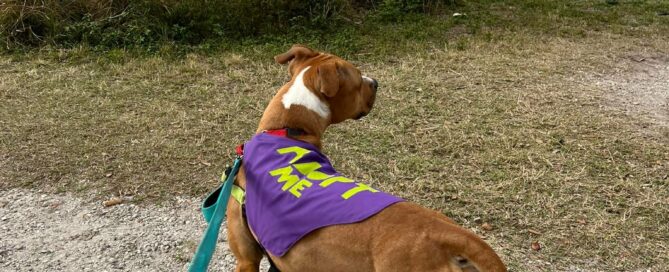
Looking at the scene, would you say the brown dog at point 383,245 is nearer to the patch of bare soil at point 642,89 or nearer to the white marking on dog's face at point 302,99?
the white marking on dog's face at point 302,99

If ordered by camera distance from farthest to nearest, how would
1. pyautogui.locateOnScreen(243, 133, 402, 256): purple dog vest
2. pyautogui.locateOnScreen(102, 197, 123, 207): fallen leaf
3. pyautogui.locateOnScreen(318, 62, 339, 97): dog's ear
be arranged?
pyautogui.locateOnScreen(102, 197, 123, 207): fallen leaf < pyautogui.locateOnScreen(318, 62, 339, 97): dog's ear < pyautogui.locateOnScreen(243, 133, 402, 256): purple dog vest

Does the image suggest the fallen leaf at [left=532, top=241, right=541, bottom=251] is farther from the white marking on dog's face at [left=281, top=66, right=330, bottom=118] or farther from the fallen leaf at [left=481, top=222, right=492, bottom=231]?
the white marking on dog's face at [left=281, top=66, right=330, bottom=118]

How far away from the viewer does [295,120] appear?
293 centimetres

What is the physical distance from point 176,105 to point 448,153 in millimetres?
2574

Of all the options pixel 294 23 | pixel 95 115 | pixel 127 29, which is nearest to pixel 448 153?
Result: pixel 95 115

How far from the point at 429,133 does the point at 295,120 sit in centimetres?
240

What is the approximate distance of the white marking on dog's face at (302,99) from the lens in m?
2.97

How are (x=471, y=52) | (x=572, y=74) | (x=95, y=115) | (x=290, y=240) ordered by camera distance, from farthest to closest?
(x=471, y=52) < (x=572, y=74) < (x=95, y=115) < (x=290, y=240)

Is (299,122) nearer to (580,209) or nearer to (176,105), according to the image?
(580,209)

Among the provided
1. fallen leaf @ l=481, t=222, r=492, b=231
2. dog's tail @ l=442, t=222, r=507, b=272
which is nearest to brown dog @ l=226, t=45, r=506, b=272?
dog's tail @ l=442, t=222, r=507, b=272

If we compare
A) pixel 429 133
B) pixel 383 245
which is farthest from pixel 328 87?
pixel 429 133

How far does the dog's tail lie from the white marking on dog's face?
112cm

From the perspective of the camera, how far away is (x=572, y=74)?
671 centimetres

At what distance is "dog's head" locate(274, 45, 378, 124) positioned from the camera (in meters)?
2.94
